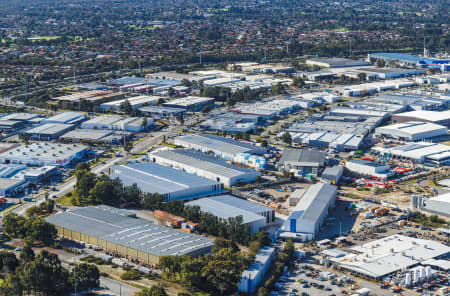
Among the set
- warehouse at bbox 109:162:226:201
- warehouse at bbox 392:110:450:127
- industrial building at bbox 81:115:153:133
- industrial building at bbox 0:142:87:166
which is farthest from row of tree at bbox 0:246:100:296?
warehouse at bbox 392:110:450:127

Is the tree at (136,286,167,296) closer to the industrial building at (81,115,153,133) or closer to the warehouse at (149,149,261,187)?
the warehouse at (149,149,261,187)

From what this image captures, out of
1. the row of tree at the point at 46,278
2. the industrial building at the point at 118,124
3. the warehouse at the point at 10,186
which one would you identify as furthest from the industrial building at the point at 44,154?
the row of tree at the point at 46,278

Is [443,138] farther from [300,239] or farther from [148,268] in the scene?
[148,268]

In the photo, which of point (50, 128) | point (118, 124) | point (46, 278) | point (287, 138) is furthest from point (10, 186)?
point (287, 138)

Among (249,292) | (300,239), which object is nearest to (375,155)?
(300,239)

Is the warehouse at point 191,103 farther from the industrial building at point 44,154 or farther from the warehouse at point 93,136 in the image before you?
the industrial building at point 44,154
